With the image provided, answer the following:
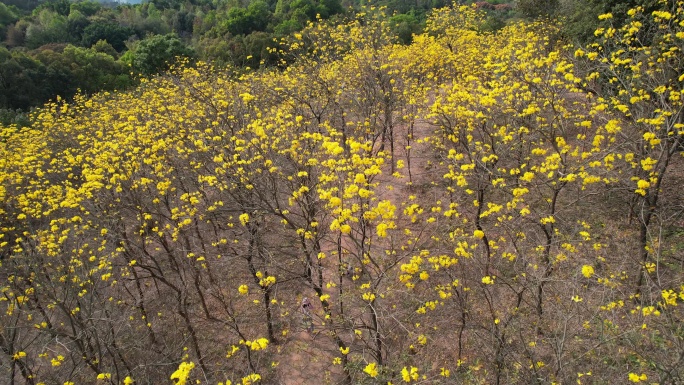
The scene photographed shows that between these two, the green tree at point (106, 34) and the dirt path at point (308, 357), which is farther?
the green tree at point (106, 34)

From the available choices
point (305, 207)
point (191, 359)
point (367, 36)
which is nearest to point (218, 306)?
point (191, 359)

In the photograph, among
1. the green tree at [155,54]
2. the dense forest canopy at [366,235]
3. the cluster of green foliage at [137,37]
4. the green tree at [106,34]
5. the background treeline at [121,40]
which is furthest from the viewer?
the green tree at [106,34]

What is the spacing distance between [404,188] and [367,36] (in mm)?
8159

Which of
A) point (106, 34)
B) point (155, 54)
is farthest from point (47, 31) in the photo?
point (155, 54)

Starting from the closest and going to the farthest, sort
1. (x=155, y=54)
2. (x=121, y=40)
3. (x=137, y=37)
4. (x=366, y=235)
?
(x=366, y=235)
(x=155, y=54)
(x=121, y=40)
(x=137, y=37)

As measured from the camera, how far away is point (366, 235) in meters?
14.4

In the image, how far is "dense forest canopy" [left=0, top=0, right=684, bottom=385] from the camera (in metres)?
8.29

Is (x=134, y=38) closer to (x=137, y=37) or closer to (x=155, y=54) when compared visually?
(x=137, y=37)

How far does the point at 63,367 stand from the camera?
11.3m

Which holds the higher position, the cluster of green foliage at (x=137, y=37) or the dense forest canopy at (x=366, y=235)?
the cluster of green foliage at (x=137, y=37)

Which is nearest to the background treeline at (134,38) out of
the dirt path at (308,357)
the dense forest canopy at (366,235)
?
the dense forest canopy at (366,235)

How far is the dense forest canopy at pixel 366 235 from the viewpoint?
8.29 meters

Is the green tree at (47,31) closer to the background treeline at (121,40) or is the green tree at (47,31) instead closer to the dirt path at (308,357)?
the background treeline at (121,40)

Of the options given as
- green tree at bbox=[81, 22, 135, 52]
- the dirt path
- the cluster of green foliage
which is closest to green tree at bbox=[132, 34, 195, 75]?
the cluster of green foliage
